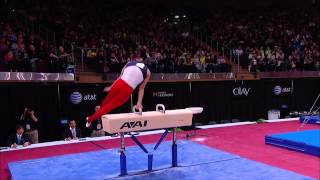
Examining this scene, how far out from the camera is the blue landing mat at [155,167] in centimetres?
572

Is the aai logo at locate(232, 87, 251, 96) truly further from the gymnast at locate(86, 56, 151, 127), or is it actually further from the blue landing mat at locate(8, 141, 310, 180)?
the gymnast at locate(86, 56, 151, 127)

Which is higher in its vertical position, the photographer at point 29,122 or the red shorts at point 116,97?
the red shorts at point 116,97

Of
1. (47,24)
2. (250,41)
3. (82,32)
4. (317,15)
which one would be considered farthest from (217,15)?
(47,24)

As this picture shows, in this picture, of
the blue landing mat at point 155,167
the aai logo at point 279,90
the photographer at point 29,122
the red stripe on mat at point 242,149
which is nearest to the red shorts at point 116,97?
the blue landing mat at point 155,167

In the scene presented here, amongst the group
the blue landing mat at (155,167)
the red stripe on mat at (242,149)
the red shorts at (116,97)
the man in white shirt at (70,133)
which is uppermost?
the red shorts at (116,97)

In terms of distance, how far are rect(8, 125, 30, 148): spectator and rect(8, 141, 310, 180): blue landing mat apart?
1.82 meters

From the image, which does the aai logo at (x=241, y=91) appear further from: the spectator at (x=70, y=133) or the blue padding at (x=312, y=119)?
the spectator at (x=70, y=133)

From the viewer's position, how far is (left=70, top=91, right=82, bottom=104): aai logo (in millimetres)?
9923

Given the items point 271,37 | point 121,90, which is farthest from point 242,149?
point 271,37

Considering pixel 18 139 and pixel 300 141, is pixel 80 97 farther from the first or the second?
pixel 300 141

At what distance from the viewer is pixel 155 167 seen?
6.26 meters

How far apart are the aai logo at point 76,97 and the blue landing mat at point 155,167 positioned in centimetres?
291

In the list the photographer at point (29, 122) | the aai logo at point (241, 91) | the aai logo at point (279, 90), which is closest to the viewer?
the photographer at point (29, 122)

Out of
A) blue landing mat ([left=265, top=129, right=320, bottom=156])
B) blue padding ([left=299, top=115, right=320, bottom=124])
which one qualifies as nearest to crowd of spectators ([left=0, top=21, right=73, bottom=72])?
blue landing mat ([left=265, top=129, right=320, bottom=156])
